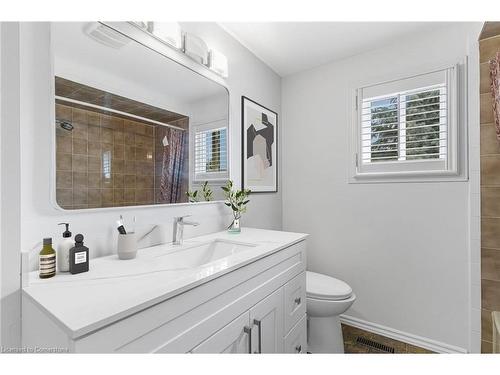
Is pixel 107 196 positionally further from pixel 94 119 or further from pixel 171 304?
pixel 171 304

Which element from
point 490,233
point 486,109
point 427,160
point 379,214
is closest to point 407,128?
point 427,160

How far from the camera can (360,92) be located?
2.04 m

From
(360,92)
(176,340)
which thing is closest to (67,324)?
(176,340)

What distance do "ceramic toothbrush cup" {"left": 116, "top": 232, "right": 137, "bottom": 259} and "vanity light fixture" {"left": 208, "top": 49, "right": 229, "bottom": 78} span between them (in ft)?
3.75

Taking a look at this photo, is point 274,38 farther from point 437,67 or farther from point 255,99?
point 437,67

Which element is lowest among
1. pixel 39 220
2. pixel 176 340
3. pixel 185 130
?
pixel 176 340

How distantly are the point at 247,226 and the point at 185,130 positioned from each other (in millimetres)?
928

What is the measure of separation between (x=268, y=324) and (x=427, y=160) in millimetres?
1586

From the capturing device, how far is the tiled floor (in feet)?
5.91

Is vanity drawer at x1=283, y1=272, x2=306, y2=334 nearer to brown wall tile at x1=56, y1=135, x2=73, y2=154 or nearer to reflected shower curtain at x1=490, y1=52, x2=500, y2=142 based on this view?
brown wall tile at x1=56, y1=135, x2=73, y2=154

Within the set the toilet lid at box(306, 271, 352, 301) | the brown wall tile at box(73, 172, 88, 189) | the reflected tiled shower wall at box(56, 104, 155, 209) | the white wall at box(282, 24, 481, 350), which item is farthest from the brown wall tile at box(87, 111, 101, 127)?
the white wall at box(282, 24, 481, 350)

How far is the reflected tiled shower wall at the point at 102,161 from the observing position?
0.94m

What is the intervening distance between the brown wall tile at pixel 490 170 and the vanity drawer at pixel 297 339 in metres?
1.44

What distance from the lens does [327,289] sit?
1.71m
